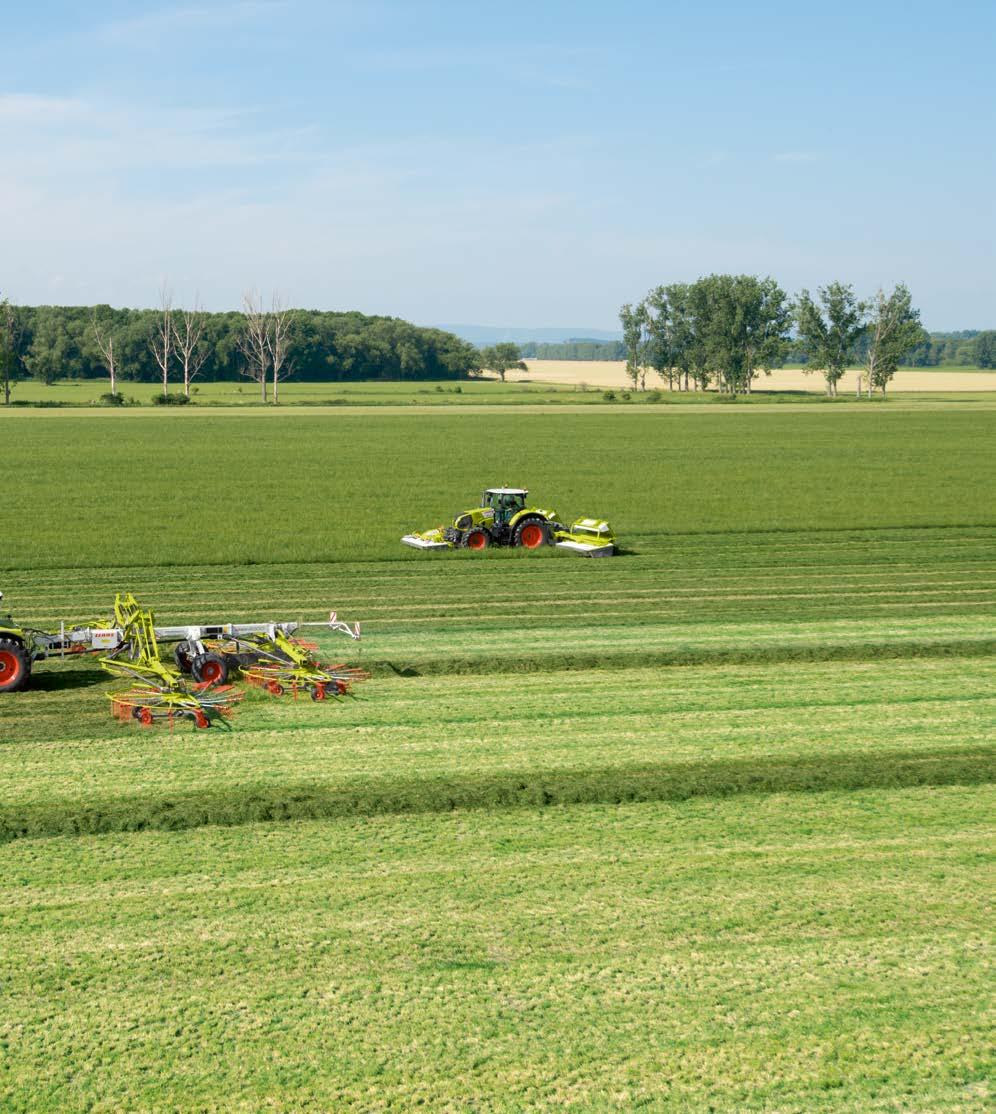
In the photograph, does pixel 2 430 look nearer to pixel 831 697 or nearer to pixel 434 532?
pixel 434 532

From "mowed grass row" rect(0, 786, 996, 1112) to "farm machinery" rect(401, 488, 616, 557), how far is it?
19329mm

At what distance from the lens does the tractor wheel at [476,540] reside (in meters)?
33.8

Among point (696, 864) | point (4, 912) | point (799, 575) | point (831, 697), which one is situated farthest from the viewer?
point (799, 575)

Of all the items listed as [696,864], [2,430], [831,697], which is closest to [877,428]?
[2,430]

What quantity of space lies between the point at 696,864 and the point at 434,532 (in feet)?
71.4

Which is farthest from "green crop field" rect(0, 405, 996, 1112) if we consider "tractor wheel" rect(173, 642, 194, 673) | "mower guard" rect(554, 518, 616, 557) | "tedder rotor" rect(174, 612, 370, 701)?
"mower guard" rect(554, 518, 616, 557)

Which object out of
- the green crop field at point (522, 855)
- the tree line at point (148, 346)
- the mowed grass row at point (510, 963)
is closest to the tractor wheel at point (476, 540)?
the green crop field at point (522, 855)

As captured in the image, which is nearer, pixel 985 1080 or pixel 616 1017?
pixel 985 1080

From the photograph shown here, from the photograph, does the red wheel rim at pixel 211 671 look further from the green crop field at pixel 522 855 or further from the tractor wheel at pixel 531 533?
the tractor wheel at pixel 531 533

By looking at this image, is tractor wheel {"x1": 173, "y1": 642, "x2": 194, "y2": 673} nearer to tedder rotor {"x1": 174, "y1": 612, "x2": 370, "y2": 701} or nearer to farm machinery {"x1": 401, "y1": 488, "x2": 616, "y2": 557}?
tedder rotor {"x1": 174, "y1": 612, "x2": 370, "y2": 701}

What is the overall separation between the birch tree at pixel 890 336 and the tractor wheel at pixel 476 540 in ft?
457

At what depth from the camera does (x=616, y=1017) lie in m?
10.0

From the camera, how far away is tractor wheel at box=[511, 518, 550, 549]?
112 ft

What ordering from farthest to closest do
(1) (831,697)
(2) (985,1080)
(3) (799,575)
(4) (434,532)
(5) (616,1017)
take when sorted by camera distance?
(4) (434,532)
(3) (799,575)
(1) (831,697)
(5) (616,1017)
(2) (985,1080)
